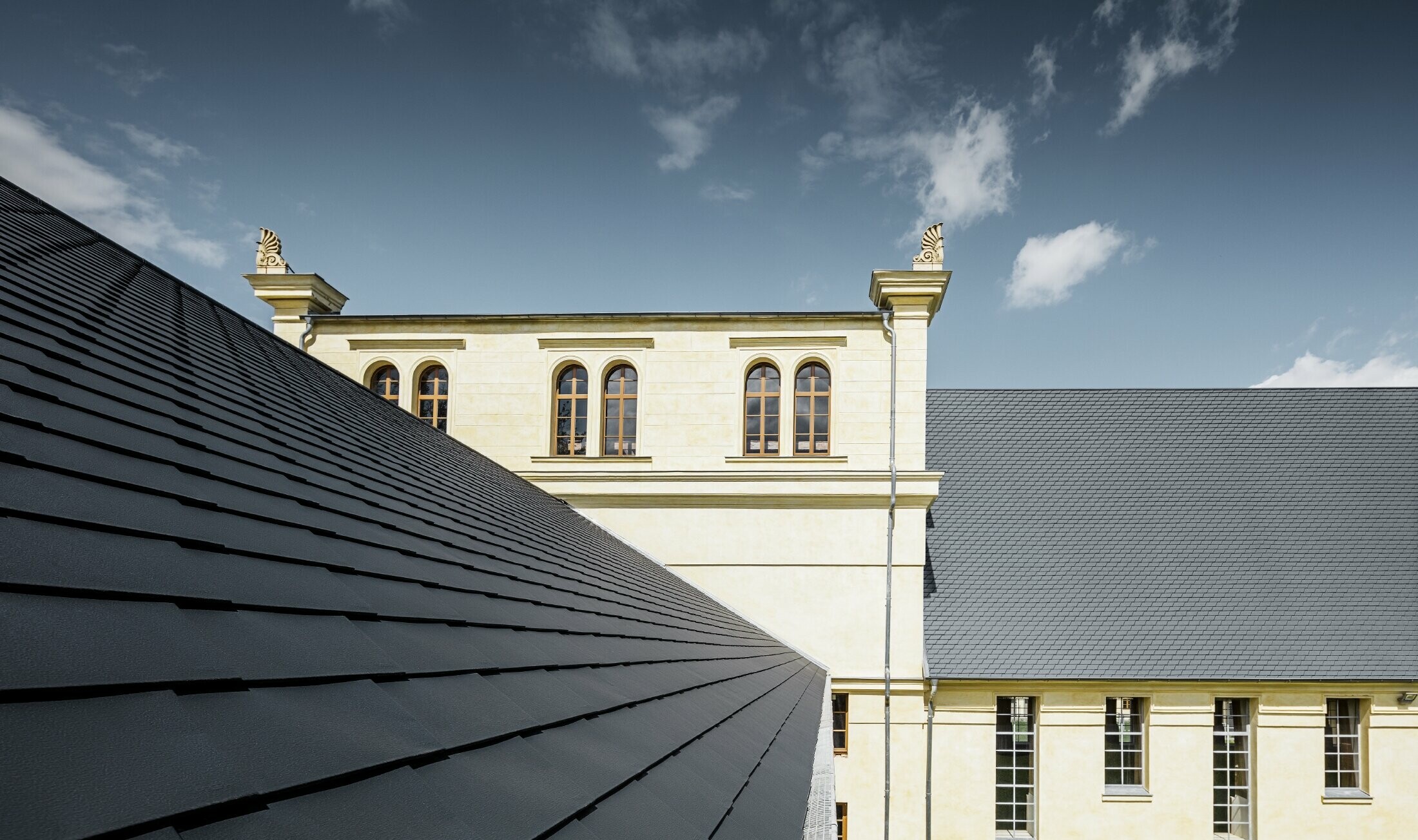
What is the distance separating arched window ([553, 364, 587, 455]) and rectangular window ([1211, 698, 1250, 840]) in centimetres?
1387

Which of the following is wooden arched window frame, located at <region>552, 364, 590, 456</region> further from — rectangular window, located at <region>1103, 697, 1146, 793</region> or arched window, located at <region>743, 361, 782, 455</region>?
rectangular window, located at <region>1103, 697, 1146, 793</region>

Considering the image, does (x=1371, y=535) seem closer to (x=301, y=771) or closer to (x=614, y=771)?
(x=614, y=771)

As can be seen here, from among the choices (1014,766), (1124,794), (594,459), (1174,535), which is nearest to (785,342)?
(594,459)

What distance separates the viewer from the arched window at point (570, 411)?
1502cm

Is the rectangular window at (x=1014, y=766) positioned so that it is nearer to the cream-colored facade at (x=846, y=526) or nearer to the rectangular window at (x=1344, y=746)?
the cream-colored facade at (x=846, y=526)

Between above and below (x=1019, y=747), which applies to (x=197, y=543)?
above

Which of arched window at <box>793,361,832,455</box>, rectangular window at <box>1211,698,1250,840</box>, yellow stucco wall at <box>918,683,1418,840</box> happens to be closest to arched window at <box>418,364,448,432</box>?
arched window at <box>793,361,832,455</box>

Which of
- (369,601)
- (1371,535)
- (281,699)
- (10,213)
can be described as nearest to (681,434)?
(10,213)

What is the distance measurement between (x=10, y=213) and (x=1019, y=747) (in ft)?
55.6

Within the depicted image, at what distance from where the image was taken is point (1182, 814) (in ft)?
48.1

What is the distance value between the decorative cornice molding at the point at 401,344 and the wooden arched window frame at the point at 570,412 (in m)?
2.21

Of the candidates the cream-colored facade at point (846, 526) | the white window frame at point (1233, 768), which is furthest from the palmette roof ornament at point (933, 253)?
the white window frame at point (1233, 768)

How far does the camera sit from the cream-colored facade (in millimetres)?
13938

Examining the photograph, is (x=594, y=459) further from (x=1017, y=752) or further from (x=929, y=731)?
(x=1017, y=752)
